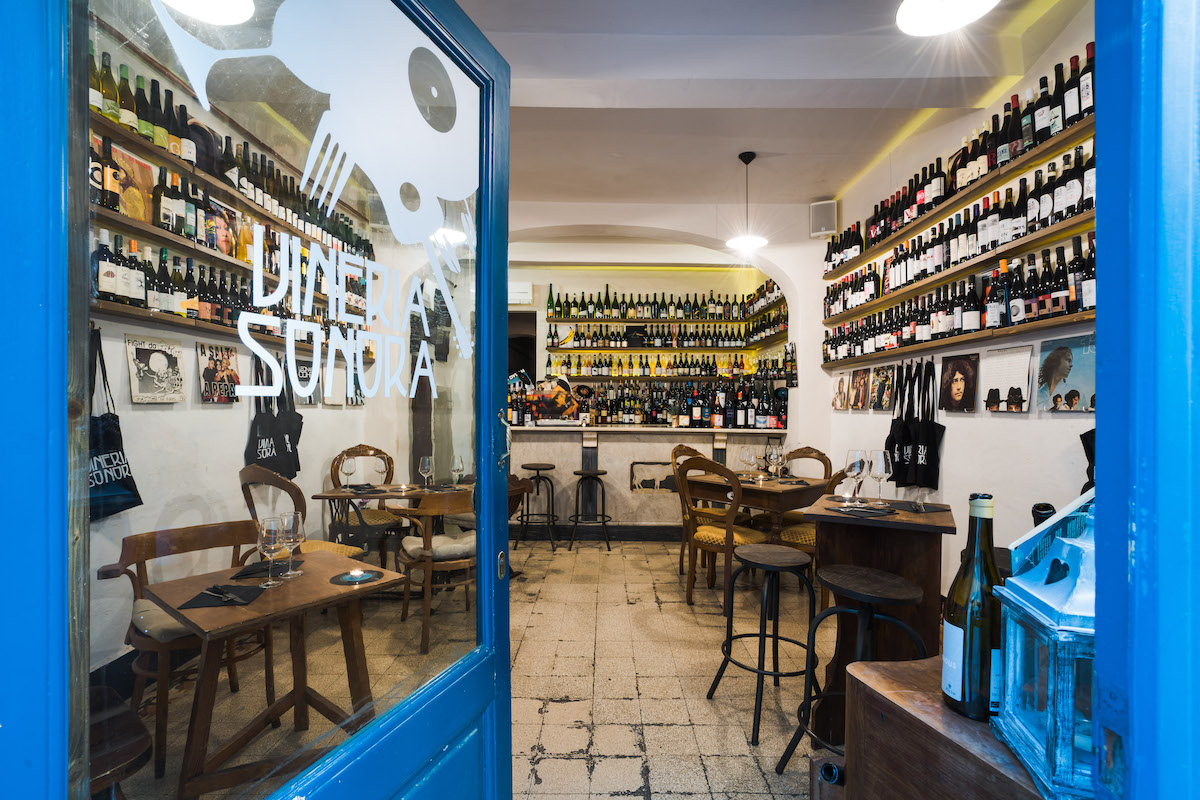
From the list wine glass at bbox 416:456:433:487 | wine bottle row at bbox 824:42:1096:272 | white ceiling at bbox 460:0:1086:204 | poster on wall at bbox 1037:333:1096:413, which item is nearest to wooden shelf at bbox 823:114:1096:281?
wine bottle row at bbox 824:42:1096:272

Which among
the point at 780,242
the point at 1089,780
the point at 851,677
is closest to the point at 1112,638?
the point at 1089,780

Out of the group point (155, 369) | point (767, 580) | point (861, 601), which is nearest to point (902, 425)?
point (767, 580)

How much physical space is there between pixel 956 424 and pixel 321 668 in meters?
3.73

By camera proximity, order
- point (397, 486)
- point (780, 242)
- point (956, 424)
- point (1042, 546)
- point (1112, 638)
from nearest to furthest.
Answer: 1. point (1112, 638)
2. point (1042, 546)
3. point (397, 486)
4. point (956, 424)
5. point (780, 242)

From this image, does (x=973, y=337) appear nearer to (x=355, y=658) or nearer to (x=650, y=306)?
(x=355, y=658)

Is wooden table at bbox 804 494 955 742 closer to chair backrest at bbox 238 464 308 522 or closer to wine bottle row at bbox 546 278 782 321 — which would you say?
chair backrest at bbox 238 464 308 522

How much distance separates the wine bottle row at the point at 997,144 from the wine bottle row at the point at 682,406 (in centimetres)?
217

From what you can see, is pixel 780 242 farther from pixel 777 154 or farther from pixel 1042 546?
pixel 1042 546

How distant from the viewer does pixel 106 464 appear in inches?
27.5

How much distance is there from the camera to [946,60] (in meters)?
3.09

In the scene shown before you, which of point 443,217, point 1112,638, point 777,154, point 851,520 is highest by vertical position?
point 777,154

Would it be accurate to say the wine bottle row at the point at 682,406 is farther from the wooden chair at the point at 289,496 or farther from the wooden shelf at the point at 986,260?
the wooden chair at the point at 289,496

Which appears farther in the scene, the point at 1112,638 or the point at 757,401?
the point at 757,401

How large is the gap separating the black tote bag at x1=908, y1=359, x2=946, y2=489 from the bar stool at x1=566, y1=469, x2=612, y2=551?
273 cm
